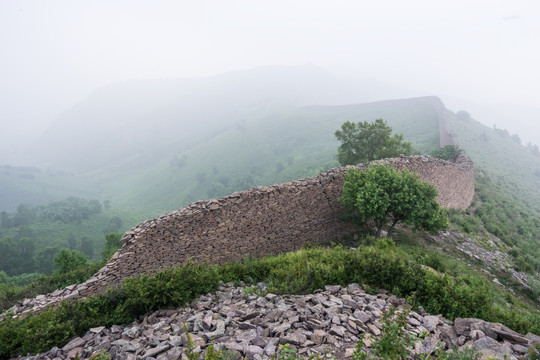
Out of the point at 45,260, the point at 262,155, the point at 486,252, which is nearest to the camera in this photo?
the point at 486,252

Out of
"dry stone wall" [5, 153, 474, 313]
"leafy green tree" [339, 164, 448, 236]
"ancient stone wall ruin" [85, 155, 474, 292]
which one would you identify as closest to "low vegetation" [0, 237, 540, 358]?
"dry stone wall" [5, 153, 474, 313]

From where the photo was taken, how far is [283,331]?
5645 mm

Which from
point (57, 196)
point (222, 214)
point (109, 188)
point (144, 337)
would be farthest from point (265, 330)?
point (57, 196)

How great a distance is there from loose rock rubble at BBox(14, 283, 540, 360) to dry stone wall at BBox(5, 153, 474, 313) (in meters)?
3.57

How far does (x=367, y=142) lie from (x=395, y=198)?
12494 mm

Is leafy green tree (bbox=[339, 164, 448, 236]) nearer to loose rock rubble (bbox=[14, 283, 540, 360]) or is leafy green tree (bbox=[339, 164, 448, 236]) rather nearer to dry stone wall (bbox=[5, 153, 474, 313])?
dry stone wall (bbox=[5, 153, 474, 313])

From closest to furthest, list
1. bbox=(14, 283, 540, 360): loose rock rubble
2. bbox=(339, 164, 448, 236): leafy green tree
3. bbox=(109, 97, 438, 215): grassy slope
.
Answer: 1. bbox=(14, 283, 540, 360): loose rock rubble
2. bbox=(339, 164, 448, 236): leafy green tree
3. bbox=(109, 97, 438, 215): grassy slope

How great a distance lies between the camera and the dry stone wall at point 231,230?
10312 mm

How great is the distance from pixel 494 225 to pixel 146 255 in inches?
866

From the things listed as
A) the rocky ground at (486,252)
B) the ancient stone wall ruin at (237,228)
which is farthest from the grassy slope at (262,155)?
the ancient stone wall ruin at (237,228)

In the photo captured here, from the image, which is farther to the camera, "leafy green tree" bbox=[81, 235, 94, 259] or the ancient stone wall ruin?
"leafy green tree" bbox=[81, 235, 94, 259]

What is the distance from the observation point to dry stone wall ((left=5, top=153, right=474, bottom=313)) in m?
10.3

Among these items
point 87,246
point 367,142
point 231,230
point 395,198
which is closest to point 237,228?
point 231,230

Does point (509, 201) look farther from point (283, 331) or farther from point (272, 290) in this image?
point (283, 331)
